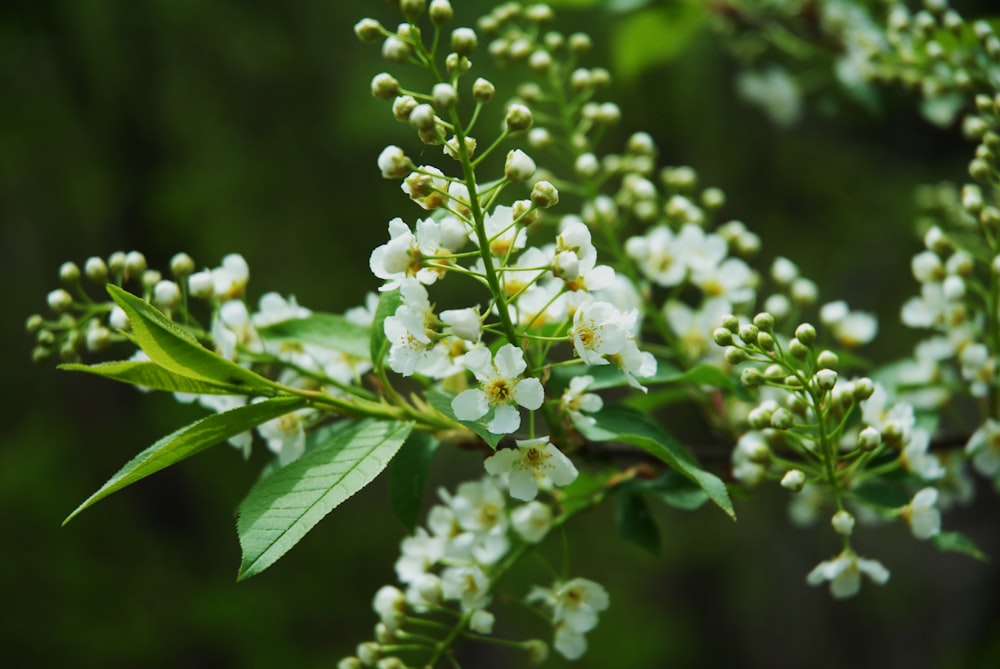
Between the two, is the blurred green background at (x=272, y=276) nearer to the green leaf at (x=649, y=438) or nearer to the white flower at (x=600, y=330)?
the green leaf at (x=649, y=438)

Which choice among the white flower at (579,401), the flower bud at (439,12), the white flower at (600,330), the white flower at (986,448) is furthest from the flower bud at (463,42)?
the white flower at (986,448)

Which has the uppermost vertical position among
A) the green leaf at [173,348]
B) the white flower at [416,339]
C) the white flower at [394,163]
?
the white flower at [394,163]

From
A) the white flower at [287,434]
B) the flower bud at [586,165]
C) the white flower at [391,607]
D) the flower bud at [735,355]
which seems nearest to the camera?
the flower bud at [735,355]

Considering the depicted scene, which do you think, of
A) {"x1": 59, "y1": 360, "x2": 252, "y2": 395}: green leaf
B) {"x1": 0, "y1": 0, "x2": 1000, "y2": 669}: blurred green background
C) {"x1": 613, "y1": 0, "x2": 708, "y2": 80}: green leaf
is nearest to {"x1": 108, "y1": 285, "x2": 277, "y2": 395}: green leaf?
{"x1": 59, "y1": 360, "x2": 252, "y2": 395}: green leaf

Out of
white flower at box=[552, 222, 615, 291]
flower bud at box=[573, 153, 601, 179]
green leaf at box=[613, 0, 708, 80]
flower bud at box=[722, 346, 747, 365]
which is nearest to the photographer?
white flower at box=[552, 222, 615, 291]

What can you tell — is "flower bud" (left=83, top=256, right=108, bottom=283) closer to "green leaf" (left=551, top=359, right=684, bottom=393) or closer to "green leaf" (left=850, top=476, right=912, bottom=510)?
"green leaf" (left=551, top=359, right=684, bottom=393)

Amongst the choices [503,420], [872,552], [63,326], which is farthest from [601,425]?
[872,552]

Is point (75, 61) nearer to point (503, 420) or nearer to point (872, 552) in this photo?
point (503, 420)
